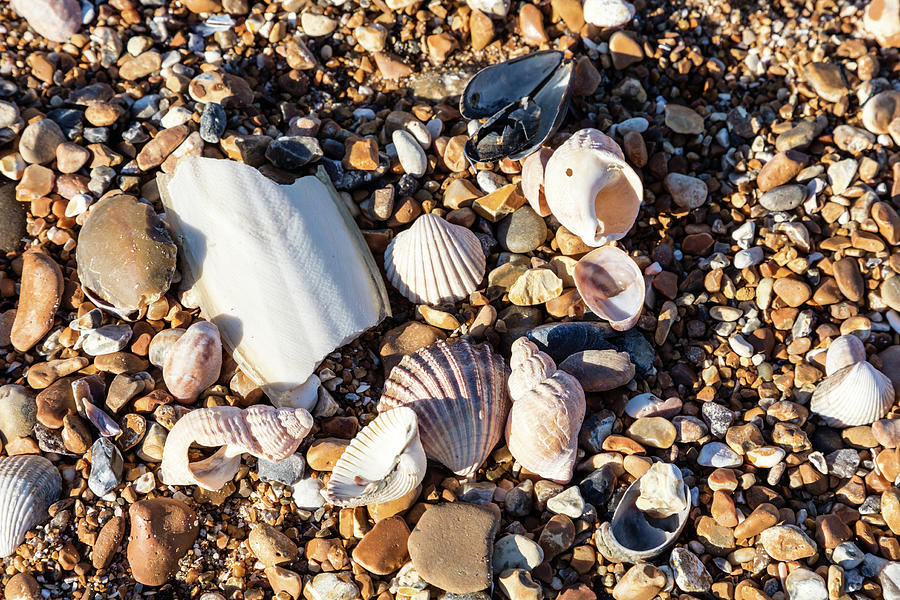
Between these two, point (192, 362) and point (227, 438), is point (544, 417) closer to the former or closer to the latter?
point (227, 438)

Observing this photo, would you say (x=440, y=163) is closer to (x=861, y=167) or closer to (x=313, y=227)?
(x=313, y=227)

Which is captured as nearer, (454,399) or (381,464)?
(381,464)

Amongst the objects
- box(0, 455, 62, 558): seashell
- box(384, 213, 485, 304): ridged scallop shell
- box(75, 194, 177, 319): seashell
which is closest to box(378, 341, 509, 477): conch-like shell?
box(384, 213, 485, 304): ridged scallop shell

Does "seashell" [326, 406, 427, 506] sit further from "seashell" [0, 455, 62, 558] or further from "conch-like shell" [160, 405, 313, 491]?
"seashell" [0, 455, 62, 558]

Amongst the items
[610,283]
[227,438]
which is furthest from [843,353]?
[227,438]

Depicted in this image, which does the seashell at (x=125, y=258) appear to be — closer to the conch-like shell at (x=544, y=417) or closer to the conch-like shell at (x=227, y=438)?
the conch-like shell at (x=227, y=438)
